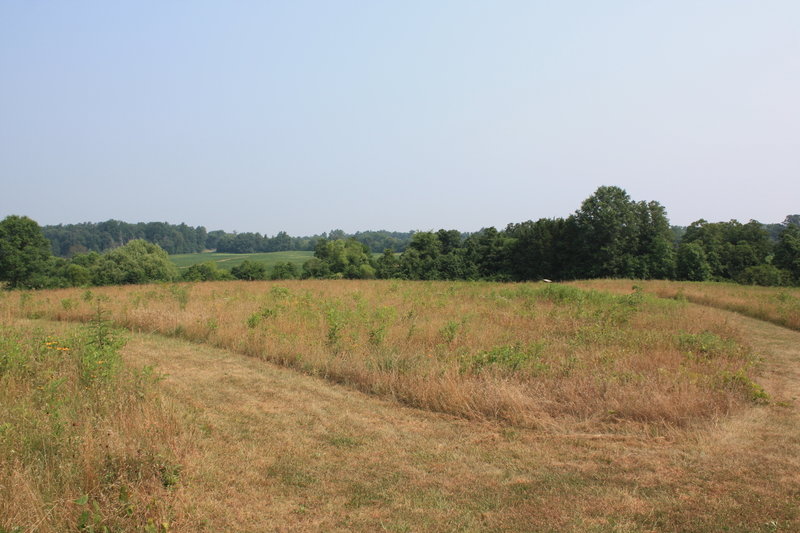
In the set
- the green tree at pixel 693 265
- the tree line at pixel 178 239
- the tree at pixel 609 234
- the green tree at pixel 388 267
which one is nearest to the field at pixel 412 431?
the tree at pixel 609 234

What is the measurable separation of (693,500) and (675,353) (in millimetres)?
4985

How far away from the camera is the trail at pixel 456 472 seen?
149 inches

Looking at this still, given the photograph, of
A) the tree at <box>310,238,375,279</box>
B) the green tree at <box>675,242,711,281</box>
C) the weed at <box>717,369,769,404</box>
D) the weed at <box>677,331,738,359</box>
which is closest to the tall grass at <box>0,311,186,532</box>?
the weed at <box>717,369,769,404</box>

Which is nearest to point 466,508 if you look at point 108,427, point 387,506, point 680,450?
point 387,506

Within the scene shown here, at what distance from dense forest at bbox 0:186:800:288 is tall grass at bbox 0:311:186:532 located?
31.7 metres

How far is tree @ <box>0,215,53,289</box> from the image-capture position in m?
39.8

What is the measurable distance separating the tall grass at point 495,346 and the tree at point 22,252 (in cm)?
3122

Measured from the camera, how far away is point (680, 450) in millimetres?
5059

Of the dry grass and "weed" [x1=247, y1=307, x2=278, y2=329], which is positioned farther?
the dry grass

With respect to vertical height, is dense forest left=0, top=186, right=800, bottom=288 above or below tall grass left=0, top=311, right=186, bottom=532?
above

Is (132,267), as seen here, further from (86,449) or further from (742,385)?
(742,385)

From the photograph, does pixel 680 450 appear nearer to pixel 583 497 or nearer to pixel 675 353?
pixel 583 497

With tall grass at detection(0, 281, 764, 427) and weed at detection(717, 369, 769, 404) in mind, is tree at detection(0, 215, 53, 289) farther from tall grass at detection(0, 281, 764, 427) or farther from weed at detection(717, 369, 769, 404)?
weed at detection(717, 369, 769, 404)

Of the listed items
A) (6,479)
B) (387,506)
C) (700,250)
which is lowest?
(387,506)
